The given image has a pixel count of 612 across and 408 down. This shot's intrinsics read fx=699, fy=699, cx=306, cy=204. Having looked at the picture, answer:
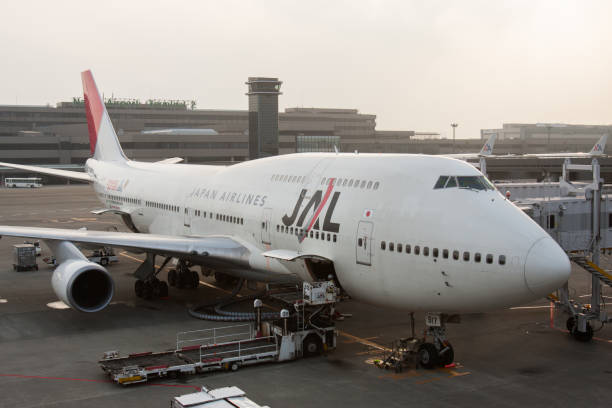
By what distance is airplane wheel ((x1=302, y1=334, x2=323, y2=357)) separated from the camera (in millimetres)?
21656

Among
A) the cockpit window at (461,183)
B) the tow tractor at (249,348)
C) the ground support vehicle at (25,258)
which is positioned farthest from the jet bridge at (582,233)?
the ground support vehicle at (25,258)

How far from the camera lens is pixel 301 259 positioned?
73.5 feet

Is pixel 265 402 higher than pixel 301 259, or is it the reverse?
pixel 301 259

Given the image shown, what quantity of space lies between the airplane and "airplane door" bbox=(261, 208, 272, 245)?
1.9 inches

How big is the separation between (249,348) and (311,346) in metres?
1.92

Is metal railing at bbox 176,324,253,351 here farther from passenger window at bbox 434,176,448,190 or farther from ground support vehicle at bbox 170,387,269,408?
passenger window at bbox 434,176,448,190

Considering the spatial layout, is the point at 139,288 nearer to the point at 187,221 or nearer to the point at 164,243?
the point at 187,221

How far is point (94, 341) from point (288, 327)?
680 centimetres

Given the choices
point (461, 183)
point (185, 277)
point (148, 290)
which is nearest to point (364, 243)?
point (461, 183)

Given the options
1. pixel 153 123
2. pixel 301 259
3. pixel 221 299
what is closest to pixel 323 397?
pixel 301 259

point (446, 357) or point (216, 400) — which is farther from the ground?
point (216, 400)

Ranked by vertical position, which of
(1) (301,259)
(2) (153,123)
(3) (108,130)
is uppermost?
(2) (153,123)

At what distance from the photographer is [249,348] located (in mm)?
21516

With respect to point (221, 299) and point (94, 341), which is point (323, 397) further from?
point (221, 299)
